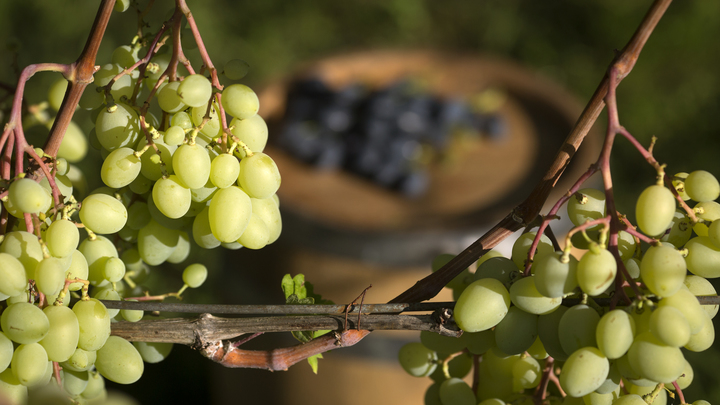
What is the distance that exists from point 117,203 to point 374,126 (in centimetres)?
108

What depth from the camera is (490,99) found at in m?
1.44

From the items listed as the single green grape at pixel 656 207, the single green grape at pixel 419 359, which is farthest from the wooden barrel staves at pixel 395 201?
the single green grape at pixel 656 207

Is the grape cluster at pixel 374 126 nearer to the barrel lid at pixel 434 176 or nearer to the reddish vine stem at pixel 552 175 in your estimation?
the barrel lid at pixel 434 176

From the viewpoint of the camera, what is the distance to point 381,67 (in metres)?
1.55

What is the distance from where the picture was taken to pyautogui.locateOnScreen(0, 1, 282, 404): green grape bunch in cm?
35

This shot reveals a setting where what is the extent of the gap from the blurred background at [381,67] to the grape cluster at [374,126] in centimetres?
12

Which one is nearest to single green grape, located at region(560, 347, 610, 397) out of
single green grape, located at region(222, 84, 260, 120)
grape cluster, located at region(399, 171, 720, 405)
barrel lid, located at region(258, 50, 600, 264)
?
grape cluster, located at region(399, 171, 720, 405)

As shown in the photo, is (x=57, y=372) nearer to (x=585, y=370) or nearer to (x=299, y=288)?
(x=299, y=288)

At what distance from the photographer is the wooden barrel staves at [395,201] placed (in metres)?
1.06

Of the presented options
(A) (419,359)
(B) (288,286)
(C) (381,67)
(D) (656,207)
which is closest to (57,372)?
(B) (288,286)

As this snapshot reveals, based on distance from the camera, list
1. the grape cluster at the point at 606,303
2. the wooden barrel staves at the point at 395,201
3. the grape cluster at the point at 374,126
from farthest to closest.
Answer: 1. the grape cluster at the point at 374,126
2. the wooden barrel staves at the point at 395,201
3. the grape cluster at the point at 606,303

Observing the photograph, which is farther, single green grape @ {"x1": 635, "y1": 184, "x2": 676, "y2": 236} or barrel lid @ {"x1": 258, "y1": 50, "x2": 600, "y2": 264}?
barrel lid @ {"x1": 258, "y1": 50, "x2": 600, "y2": 264}

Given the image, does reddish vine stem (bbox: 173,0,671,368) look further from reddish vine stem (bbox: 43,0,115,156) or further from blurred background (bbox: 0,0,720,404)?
blurred background (bbox: 0,0,720,404)

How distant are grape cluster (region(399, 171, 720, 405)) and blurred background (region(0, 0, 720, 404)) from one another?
0.65 m
